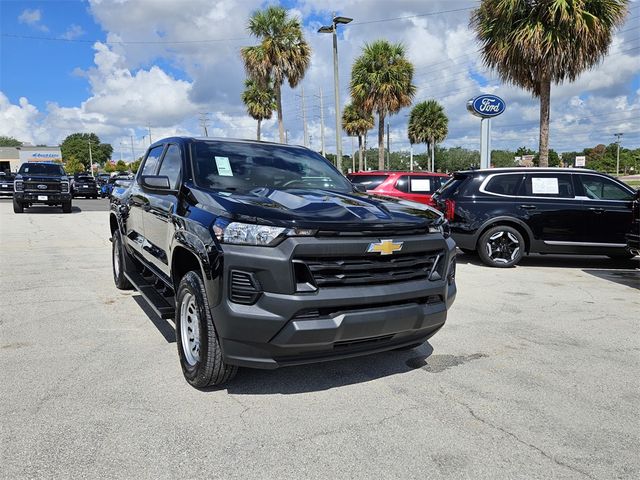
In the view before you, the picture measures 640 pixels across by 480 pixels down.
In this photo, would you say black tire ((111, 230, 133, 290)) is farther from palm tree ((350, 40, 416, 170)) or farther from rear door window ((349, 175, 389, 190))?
palm tree ((350, 40, 416, 170))

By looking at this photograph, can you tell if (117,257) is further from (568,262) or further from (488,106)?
(488,106)

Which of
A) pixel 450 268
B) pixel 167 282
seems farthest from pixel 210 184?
pixel 450 268

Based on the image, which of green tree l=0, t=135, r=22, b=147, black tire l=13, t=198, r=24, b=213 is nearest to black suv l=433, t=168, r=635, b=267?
black tire l=13, t=198, r=24, b=213

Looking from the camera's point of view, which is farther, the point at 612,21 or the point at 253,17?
the point at 253,17

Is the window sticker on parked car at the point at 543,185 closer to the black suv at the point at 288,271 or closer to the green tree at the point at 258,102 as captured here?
the black suv at the point at 288,271

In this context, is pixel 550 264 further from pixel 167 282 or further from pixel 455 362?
pixel 167 282

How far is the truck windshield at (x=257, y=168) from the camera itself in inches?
157

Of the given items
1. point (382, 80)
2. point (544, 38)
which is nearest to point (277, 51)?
point (382, 80)

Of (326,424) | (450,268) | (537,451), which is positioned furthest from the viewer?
(450,268)

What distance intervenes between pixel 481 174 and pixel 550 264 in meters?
2.14

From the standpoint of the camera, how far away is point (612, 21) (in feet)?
43.9

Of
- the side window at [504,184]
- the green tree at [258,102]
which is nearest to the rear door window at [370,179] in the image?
the side window at [504,184]

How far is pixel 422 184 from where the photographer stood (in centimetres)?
1255

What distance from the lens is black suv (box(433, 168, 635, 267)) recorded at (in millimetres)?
8336
